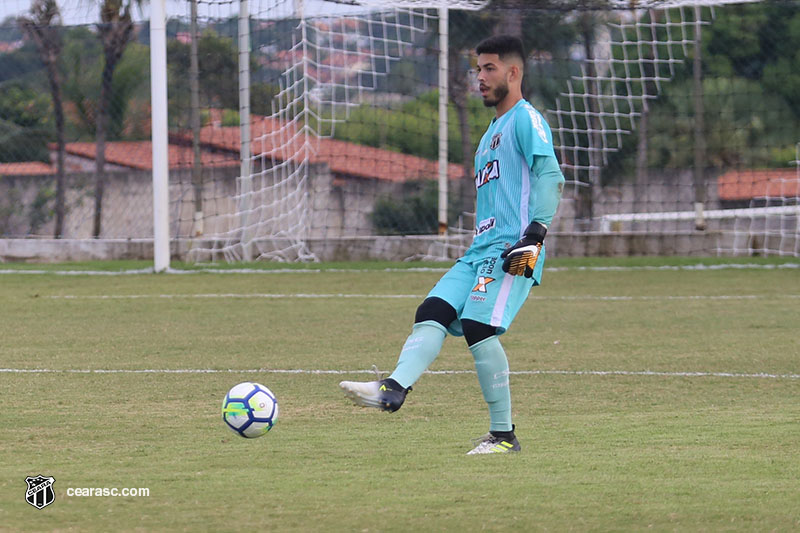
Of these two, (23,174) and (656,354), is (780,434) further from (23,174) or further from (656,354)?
(23,174)

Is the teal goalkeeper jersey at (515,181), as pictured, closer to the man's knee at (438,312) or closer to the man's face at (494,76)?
the man's face at (494,76)

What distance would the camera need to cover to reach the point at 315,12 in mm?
17812

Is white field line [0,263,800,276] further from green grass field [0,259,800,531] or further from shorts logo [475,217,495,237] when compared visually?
shorts logo [475,217,495,237]

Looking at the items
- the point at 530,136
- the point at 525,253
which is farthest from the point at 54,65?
the point at 525,253

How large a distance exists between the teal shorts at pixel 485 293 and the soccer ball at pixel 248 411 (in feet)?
3.07

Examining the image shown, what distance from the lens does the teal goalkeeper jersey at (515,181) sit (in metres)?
5.51

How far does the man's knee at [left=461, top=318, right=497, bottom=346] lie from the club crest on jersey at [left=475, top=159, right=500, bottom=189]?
0.72m

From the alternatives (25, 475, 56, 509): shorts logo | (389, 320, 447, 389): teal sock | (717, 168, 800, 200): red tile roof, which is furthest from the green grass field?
(717, 168, 800, 200): red tile roof

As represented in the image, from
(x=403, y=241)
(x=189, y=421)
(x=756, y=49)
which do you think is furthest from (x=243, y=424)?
(x=756, y=49)

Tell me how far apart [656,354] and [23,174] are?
15.7 metres

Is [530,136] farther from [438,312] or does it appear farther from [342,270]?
[342,270]

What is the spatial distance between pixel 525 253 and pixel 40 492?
2.32 m

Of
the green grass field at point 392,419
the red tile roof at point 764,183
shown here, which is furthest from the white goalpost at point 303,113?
the red tile roof at point 764,183

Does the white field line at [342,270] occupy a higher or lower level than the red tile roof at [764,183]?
lower
